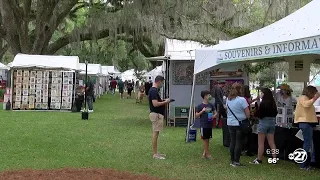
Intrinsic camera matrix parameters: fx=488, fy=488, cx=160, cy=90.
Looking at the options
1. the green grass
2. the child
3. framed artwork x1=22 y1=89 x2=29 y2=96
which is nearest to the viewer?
the green grass

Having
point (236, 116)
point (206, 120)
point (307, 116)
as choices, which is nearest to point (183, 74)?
point (206, 120)

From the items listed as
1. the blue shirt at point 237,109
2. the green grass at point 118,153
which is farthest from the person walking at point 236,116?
the green grass at point 118,153

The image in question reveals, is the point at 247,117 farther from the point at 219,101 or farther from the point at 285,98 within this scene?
the point at 219,101

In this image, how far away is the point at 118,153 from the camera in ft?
31.8

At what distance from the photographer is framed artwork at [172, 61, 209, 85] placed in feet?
51.5

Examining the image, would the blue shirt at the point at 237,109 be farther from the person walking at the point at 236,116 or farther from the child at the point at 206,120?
the child at the point at 206,120

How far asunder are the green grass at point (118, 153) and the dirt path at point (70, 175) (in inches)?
15.6

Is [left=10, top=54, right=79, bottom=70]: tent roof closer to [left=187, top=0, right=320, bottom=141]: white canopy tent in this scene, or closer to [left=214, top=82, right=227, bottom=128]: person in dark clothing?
[left=214, top=82, right=227, bottom=128]: person in dark clothing

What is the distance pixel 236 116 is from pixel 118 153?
2.66 meters

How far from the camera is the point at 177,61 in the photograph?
51.5ft

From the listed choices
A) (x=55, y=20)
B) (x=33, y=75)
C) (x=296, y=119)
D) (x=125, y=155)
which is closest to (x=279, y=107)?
(x=296, y=119)

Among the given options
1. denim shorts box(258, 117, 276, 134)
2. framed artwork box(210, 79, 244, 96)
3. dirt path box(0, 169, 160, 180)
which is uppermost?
framed artwork box(210, 79, 244, 96)

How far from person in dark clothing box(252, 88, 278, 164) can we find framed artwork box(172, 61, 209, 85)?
22.8 ft

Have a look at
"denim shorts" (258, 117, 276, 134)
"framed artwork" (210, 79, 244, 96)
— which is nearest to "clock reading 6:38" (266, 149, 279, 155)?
"denim shorts" (258, 117, 276, 134)
